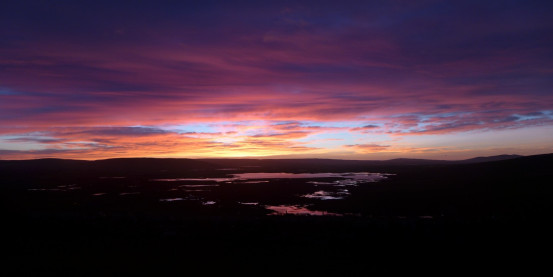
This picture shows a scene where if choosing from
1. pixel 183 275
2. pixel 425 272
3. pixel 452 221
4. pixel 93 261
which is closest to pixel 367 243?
pixel 425 272

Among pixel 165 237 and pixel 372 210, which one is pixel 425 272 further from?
pixel 372 210

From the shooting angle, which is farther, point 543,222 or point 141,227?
point 141,227

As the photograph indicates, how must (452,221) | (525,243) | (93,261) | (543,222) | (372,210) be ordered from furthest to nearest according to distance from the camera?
(372,210) → (452,221) → (543,222) → (525,243) → (93,261)

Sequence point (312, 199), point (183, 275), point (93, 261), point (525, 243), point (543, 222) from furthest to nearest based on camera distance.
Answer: point (312, 199)
point (543, 222)
point (525, 243)
point (93, 261)
point (183, 275)

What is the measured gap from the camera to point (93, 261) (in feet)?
36.8

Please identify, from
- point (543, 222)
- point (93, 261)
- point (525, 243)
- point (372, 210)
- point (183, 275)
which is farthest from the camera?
point (372, 210)

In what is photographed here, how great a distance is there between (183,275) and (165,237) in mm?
5676

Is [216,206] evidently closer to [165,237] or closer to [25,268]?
[165,237]

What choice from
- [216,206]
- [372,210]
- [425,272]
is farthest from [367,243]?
[216,206]

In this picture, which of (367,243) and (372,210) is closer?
(367,243)

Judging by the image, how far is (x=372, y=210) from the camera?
28375 mm

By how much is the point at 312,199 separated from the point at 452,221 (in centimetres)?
2101

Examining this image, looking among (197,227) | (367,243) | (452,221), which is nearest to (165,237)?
(197,227)

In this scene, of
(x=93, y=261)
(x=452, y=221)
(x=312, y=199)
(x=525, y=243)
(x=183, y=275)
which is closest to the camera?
(x=183, y=275)
